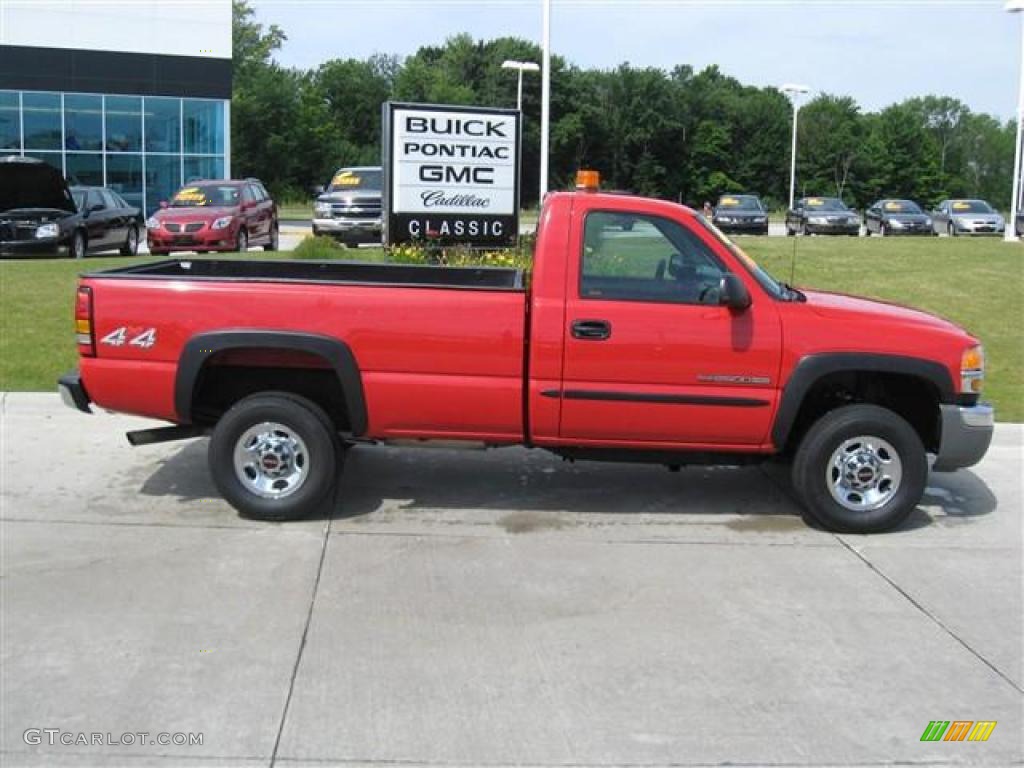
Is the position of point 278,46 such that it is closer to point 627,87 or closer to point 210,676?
point 627,87

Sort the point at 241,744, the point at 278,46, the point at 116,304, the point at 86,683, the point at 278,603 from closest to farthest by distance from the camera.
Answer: the point at 241,744 → the point at 86,683 → the point at 278,603 → the point at 116,304 → the point at 278,46

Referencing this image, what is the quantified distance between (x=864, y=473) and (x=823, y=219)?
32873 mm

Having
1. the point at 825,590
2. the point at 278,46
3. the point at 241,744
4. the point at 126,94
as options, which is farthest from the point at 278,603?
the point at 278,46

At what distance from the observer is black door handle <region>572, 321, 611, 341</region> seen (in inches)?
244

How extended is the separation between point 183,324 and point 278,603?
73.4 inches

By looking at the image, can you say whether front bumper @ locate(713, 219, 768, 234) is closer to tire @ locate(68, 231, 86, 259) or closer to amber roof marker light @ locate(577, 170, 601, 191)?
tire @ locate(68, 231, 86, 259)

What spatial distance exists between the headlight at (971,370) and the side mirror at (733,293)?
4.28ft

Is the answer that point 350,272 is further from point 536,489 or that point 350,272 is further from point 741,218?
point 741,218

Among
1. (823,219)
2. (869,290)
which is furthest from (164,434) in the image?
(823,219)

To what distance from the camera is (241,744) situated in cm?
392

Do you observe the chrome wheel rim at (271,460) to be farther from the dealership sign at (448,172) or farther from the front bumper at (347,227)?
the front bumper at (347,227)

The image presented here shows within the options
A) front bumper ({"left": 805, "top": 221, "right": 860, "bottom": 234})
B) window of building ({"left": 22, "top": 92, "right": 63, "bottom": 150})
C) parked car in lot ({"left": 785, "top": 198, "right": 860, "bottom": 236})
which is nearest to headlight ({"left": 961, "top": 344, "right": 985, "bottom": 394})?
parked car in lot ({"left": 785, "top": 198, "right": 860, "bottom": 236})

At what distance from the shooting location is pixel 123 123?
38375 millimetres

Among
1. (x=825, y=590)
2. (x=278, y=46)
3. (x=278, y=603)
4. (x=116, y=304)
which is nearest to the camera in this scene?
(x=278, y=603)
